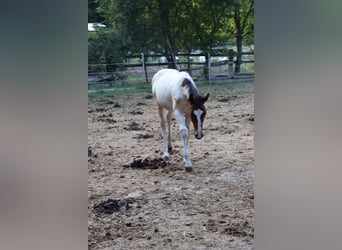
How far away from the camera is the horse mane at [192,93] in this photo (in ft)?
7.53

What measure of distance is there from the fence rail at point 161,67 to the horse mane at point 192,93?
1.6 inches

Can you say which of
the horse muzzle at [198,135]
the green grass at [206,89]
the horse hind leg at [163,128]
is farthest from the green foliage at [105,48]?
the horse muzzle at [198,135]

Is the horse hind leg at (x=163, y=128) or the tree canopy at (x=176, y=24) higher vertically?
the tree canopy at (x=176, y=24)

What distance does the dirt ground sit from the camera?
2188 mm

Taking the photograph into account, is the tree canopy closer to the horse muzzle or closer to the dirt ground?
the dirt ground

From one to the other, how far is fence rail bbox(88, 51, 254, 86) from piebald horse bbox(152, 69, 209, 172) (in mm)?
45

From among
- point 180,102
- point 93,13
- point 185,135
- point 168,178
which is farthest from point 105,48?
point 168,178

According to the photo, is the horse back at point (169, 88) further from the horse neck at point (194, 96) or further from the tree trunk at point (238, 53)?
the tree trunk at point (238, 53)

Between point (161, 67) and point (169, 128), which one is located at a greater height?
point (161, 67)

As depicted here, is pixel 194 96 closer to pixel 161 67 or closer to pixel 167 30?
pixel 161 67

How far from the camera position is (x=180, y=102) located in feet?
7.68

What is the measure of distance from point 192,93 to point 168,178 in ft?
1.52

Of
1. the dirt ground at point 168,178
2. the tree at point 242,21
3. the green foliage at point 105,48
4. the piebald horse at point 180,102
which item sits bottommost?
the dirt ground at point 168,178
